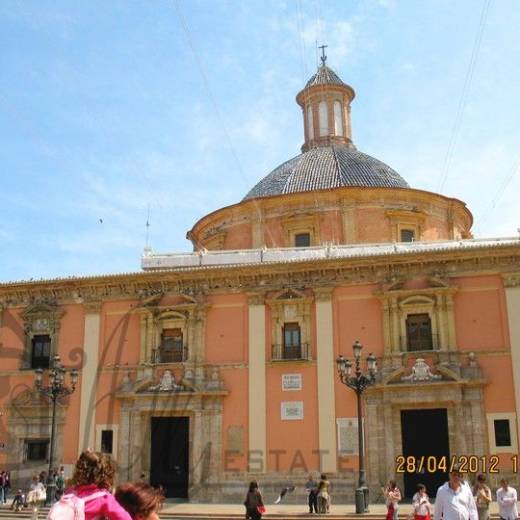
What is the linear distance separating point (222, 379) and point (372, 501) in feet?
18.9

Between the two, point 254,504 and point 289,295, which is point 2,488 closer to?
point 289,295

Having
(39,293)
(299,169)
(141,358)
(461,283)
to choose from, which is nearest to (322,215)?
(299,169)

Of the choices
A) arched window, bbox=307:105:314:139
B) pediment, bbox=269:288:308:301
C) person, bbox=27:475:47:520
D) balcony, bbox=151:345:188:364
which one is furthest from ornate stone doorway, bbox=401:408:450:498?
arched window, bbox=307:105:314:139

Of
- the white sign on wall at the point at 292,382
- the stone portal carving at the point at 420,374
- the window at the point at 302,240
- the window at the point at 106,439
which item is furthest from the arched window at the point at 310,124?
the window at the point at 106,439

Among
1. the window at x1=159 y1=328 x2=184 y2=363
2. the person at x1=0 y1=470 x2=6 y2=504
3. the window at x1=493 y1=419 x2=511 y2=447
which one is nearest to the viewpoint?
the window at x1=493 y1=419 x2=511 y2=447

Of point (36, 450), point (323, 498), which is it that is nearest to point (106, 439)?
point (36, 450)

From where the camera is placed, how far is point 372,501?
1962 cm

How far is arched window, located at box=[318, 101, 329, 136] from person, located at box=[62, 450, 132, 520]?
94.3 feet

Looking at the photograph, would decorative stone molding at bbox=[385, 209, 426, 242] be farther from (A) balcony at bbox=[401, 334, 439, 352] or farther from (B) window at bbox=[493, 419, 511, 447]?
(B) window at bbox=[493, 419, 511, 447]

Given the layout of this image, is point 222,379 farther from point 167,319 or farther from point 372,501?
point 372,501

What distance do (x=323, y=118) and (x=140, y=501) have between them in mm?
29248

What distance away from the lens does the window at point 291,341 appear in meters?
21.6

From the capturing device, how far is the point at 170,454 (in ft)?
71.6

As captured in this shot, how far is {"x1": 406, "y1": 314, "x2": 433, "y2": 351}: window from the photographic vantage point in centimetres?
2075
